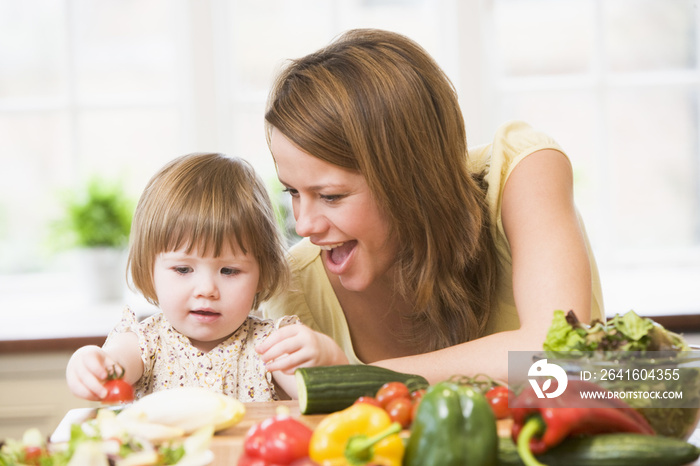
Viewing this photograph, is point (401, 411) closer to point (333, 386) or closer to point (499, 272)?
point (333, 386)

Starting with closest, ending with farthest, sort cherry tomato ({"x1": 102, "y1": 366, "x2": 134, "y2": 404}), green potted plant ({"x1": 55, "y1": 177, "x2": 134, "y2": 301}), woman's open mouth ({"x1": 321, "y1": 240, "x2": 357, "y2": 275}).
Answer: cherry tomato ({"x1": 102, "y1": 366, "x2": 134, "y2": 404})
woman's open mouth ({"x1": 321, "y1": 240, "x2": 357, "y2": 275})
green potted plant ({"x1": 55, "y1": 177, "x2": 134, "y2": 301})

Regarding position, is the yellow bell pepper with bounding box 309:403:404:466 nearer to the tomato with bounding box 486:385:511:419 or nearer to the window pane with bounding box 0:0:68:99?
the tomato with bounding box 486:385:511:419

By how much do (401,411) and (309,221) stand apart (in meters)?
0.60

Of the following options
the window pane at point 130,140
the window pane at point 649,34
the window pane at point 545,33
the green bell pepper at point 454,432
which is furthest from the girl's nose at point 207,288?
the window pane at point 649,34

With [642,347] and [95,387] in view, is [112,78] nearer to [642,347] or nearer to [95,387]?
[95,387]

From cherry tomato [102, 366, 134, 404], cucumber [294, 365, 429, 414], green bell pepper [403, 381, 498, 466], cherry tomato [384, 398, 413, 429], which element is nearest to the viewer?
green bell pepper [403, 381, 498, 466]

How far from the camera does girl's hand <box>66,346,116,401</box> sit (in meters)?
1.34

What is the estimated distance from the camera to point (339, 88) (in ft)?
5.16

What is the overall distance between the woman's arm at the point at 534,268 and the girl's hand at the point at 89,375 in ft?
1.66

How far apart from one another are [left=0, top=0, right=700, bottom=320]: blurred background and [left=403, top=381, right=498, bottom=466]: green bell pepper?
103 inches

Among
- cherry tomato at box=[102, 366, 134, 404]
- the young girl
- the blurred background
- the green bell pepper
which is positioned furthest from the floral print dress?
the blurred background

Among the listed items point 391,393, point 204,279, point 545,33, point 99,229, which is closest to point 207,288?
point 204,279

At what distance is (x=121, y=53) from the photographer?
3523 mm

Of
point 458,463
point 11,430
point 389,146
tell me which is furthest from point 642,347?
point 11,430
